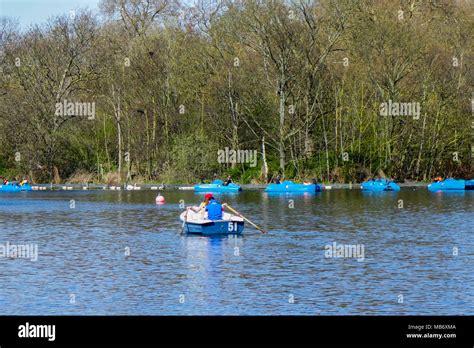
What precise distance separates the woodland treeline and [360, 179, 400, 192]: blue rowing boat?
379 cm

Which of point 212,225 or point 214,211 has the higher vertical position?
point 214,211

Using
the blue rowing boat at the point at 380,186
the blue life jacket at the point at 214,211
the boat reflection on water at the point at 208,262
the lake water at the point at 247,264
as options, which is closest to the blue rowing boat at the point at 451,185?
the blue rowing boat at the point at 380,186

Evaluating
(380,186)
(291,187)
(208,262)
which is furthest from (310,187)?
(208,262)

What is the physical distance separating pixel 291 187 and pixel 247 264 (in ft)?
125

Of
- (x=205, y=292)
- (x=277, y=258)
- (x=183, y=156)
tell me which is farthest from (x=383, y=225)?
(x=183, y=156)

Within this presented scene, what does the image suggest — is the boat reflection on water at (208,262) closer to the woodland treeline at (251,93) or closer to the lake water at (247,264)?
the lake water at (247,264)

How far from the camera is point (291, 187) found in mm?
67875

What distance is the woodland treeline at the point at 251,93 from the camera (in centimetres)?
7150

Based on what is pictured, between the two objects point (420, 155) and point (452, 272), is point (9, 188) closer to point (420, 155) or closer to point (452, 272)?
point (420, 155)

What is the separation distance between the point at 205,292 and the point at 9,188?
53476 mm

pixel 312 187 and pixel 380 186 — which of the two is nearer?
pixel 312 187

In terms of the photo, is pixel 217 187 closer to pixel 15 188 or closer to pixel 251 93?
pixel 251 93
